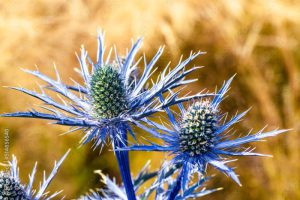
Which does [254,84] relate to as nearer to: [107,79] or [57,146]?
[57,146]

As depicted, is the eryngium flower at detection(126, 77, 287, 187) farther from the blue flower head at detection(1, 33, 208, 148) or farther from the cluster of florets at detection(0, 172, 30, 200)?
the cluster of florets at detection(0, 172, 30, 200)

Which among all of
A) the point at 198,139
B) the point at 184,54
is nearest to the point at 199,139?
the point at 198,139

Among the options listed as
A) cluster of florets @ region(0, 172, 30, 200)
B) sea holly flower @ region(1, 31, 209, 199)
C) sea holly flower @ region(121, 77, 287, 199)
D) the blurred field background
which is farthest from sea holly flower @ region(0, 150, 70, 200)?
the blurred field background

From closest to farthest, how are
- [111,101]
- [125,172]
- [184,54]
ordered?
[125,172] < [111,101] < [184,54]

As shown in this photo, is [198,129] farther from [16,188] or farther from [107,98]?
[16,188]

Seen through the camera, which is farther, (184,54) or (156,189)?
(184,54)

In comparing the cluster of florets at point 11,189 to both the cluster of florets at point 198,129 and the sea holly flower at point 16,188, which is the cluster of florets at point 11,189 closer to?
the sea holly flower at point 16,188

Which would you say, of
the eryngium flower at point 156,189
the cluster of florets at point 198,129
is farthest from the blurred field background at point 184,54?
the cluster of florets at point 198,129
